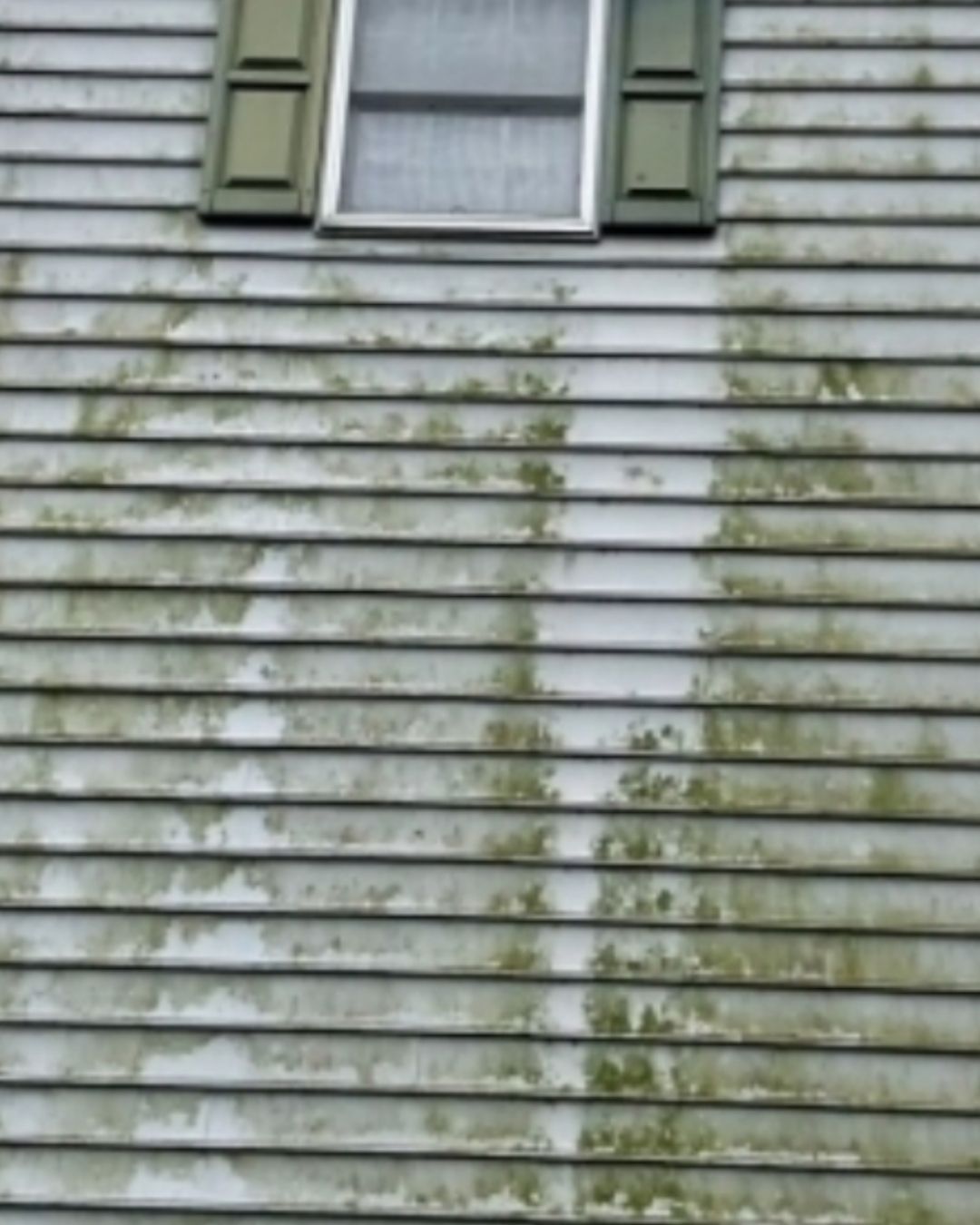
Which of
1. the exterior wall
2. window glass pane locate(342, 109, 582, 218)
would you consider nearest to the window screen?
window glass pane locate(342, 109, 582, 218)

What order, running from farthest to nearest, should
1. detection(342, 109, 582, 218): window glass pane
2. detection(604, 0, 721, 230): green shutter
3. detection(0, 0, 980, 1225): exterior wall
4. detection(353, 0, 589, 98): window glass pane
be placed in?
detection(353, 0, 589, 98): window glass pane < detection(342, 109, 582, 218): window glass pane < detection(604, 0, 721, 230): green shutter < detection(0, 0, 980, 1225): exterior wall

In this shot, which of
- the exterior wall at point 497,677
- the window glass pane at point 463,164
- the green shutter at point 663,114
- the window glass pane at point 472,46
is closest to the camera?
the exterior wall at point 497,677

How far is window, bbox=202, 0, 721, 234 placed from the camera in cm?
551

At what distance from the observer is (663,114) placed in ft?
18.2

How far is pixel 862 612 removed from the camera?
16.7ft

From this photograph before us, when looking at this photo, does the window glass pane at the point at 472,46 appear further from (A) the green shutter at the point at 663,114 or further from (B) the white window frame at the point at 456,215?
(A) the green shutter at the point at 663,114

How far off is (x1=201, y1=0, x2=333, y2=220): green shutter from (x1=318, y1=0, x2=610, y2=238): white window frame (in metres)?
0.04

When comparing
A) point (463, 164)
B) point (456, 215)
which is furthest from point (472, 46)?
point (456, 215)

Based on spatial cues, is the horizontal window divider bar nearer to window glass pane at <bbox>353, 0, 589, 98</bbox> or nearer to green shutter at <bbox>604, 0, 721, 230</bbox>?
window glass pane at <bbox>353, 0, 589, 98</bbox>

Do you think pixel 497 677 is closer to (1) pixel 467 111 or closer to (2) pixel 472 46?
(1) pixel 467 111

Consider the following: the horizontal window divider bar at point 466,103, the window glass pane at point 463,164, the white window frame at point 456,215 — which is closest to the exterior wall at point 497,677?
the white window frame at point 456,215

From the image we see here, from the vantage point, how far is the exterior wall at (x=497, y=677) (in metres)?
4.74

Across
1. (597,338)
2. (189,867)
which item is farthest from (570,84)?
(189,867)

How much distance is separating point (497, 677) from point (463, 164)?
4.76 ft
